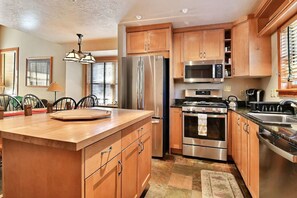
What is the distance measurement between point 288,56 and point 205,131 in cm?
155

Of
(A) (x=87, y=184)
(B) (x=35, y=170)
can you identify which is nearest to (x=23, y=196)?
(B) (x=35, y=170)

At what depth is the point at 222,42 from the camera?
3.07 metres

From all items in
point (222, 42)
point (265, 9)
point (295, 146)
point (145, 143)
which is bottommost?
point (145, 143)

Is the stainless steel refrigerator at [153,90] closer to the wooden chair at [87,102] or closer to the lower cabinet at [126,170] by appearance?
the lower cabinet at [126,170]

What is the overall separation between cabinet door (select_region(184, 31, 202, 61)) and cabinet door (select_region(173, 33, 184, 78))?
8 cm

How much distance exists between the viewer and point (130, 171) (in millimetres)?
1426

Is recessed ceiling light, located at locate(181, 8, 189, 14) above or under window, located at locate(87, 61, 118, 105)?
above

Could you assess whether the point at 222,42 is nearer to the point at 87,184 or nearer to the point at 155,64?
the point at 155,64

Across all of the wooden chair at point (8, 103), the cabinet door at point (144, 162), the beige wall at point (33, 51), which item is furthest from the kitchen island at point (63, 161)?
the beige wall at point (33, 51)

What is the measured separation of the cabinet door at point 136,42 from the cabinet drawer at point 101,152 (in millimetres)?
2384

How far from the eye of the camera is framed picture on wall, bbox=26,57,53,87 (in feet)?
16.6

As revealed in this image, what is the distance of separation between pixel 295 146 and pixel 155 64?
2.29m

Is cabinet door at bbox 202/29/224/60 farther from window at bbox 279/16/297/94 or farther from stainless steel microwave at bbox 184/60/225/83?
window at bbox 279/16/297/94

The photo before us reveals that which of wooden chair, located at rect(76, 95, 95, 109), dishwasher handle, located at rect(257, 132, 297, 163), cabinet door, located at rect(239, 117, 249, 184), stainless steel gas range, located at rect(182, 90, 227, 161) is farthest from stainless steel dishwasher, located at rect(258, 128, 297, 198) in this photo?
wooden chair, located at rect(76, 95, 95, 109)
